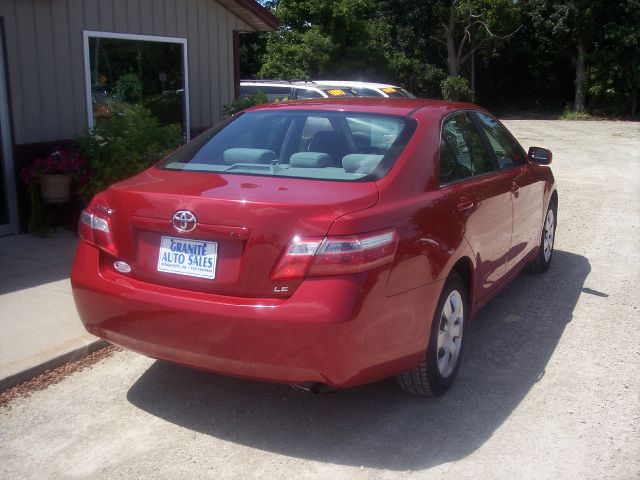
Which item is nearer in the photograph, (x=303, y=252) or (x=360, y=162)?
(x=303, y=252)

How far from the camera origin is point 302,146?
448cm

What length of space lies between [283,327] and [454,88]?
30739mm

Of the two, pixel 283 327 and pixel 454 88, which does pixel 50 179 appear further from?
pixel 454 88

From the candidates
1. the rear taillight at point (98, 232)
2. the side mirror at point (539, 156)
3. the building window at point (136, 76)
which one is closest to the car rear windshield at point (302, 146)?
the rear taillight at point (98, 232)

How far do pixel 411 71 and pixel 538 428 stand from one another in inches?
1223

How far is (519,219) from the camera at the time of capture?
552cm

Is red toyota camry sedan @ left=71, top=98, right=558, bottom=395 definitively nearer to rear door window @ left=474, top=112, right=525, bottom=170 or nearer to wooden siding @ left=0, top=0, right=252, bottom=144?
rear door window @ left=474, top=112, right=525, bottom=170

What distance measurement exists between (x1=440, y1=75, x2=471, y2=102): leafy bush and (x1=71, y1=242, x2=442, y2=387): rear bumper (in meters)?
30.0

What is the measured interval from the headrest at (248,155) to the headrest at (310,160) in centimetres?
19

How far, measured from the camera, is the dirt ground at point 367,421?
11.4 ft

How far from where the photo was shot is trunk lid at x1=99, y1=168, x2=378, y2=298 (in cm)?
338

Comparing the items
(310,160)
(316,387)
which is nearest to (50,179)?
(310,160)

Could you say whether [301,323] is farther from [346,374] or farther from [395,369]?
[395,369]

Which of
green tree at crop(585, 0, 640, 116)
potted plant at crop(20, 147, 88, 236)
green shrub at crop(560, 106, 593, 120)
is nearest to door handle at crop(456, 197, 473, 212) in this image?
potted plant at crop(20, 147, 88, 236)
